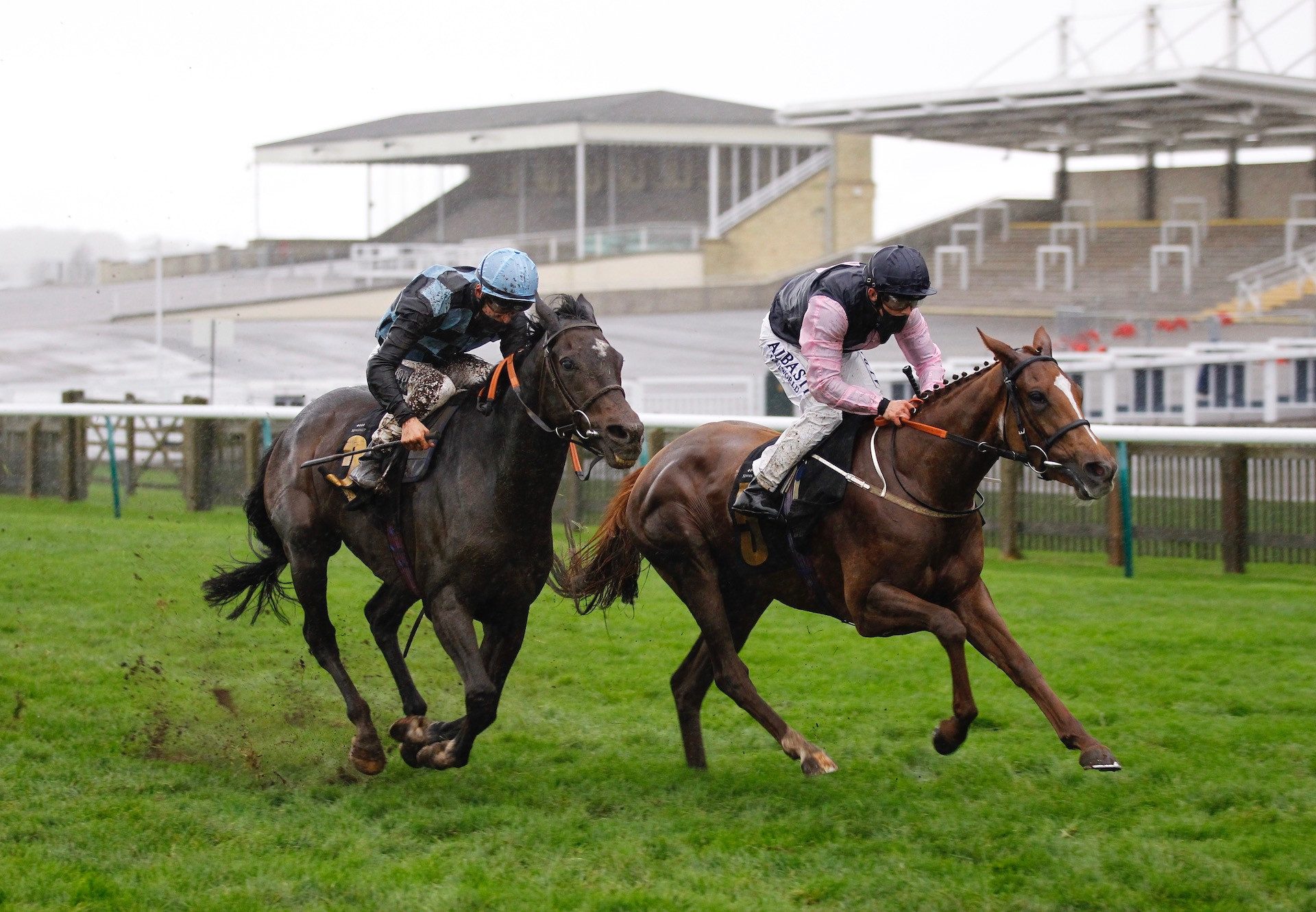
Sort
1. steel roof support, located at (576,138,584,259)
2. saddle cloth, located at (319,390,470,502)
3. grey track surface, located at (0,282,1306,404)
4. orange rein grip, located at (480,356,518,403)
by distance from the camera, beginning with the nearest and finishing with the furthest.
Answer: orange rein grip, located at (480,356,518,403), saddle cloth, located at (319,390,470,502), grey track surface, located at (0,282,1306,404), steel roof support, located at (576,138,584,259)

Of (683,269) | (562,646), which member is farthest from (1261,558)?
(683,269)

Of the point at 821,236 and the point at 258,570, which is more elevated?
the point at 821,236

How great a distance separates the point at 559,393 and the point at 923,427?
124 cm

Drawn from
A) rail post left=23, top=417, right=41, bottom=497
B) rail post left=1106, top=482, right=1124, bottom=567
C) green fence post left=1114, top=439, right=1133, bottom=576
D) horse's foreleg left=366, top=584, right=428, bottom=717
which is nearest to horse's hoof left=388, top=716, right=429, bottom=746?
horse's foreleg left=366, top=584, right=428, bottom=717

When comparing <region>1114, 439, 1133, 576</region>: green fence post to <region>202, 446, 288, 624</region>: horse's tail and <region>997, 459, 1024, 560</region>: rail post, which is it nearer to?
<region>997, 459, 1024, 560</region>: rail post

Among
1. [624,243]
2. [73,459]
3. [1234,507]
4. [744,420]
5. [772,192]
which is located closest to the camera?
[744,420]

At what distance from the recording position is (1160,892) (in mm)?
3846

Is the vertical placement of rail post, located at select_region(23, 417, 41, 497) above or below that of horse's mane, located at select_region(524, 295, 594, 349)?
below

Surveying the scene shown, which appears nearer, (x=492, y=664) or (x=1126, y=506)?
(x=492, y=664)

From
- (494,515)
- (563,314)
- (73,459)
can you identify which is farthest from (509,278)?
(73,459)

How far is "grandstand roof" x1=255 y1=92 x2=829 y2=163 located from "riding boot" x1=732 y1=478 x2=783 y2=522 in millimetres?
28068

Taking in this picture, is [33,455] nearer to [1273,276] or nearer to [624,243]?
[1273,276]

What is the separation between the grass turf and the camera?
3977mm

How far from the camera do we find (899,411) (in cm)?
490
